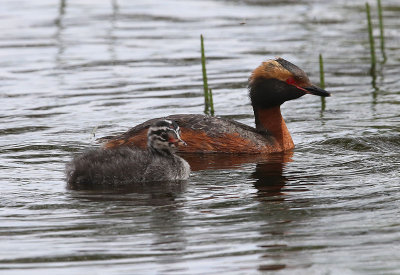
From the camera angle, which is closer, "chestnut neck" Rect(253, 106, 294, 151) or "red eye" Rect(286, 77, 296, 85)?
"chestnut neck" Rect(253, 106, 294, 151)

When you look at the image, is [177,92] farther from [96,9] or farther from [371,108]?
[96,9]

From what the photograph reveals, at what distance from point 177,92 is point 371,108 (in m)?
3.19

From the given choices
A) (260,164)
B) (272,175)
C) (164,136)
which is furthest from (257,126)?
(164,136)

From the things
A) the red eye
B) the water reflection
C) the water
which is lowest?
the water reflection

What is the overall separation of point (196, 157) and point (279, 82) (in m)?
1.56

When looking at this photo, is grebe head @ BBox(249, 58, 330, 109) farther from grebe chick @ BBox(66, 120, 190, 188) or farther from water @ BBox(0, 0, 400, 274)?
grebe chick @ BBox(66, 120, 190, 188)

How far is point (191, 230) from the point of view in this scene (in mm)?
7930

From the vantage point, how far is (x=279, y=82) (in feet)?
39.0

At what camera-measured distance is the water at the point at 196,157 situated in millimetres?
7406

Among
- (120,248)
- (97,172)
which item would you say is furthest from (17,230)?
(97,172)

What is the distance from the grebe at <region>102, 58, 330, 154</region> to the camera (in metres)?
11.3

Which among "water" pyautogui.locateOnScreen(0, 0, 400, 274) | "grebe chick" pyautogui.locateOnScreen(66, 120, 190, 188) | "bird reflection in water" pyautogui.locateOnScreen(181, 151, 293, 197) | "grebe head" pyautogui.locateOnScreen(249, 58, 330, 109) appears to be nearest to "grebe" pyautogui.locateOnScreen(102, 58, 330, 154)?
"grebe head" pyautogui.locateOnScreen(249, 58, 330, 109)

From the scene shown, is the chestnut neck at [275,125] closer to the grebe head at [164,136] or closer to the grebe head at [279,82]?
the grebe head at [279,82]

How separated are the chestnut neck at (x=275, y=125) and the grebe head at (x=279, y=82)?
0.17 meters
